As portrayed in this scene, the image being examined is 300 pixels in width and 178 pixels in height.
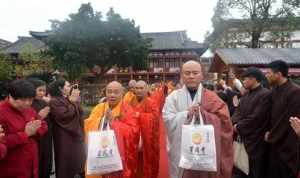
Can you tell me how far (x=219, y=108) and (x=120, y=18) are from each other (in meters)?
27.0

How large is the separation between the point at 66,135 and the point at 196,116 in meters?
1.98

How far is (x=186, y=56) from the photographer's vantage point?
41.5 m

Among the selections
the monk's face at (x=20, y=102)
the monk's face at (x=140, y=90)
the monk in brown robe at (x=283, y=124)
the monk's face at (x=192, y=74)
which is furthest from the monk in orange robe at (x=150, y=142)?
the monk's face at (x=20, y=102)

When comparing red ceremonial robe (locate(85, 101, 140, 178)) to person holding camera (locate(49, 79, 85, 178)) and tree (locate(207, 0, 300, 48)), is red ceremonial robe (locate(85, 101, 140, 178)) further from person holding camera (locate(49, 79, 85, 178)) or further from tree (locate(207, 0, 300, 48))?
tree (locate(207, 0, 300, 48))

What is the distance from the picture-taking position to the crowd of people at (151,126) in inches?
140

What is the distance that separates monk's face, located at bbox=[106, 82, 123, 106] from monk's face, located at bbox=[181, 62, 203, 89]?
958 mm

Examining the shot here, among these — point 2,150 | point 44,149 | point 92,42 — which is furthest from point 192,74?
point 92,42

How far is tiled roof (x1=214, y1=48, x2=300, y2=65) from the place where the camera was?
1705 cm

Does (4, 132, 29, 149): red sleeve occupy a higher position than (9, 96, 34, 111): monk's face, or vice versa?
(9, 96, 34, 111): monk's face

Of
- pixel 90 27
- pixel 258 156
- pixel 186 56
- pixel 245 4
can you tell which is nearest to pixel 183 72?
pixel 258 156

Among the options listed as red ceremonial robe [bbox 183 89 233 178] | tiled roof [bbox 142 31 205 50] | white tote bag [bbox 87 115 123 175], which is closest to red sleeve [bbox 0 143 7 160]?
white tote bag [bbox 87 115 123 175]

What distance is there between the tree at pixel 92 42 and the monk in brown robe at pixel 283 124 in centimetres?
2357

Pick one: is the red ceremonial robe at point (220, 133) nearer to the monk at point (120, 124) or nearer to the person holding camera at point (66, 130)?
the monk at point (120, 124)

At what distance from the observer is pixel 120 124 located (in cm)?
437
